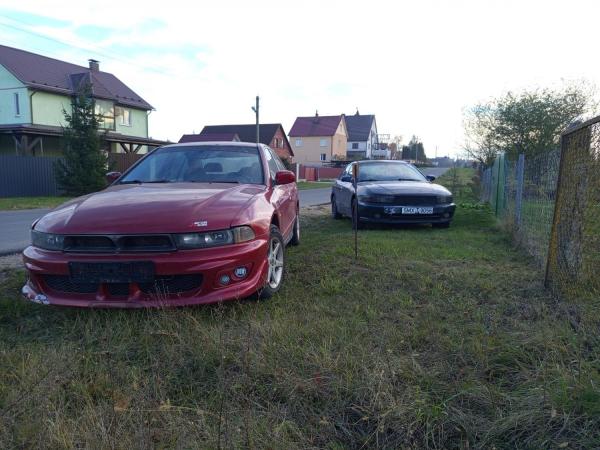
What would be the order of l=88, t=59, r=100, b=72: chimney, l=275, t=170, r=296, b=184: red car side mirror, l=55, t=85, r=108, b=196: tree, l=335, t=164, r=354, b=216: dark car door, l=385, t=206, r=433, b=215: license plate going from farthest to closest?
l=88, t=59, r=100, b=72: chimney → l=55, t=85, r=108, b=196: tree → l=335, t=164, r=354, b=216: dark car door → l=385, t=206, r=433, b=215: license plate → l=275, t=170, r=296, b=184: red car side mirror

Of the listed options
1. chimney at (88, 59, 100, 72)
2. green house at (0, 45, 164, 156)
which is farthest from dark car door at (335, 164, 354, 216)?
chimney at (88, 59, 100, 72)

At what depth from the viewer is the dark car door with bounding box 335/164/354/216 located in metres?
8.68

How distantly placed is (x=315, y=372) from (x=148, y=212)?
1738 millimetres

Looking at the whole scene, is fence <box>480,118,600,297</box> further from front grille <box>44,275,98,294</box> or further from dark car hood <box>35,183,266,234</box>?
front grille <box>44,275,98,294</box>

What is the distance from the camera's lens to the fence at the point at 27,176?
19.5 meters

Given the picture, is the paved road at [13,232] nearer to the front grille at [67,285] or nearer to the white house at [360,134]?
the front grille at [67,285]

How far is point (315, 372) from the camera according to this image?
8.31 ft

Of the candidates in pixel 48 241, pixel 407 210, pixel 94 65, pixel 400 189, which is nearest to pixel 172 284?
pixel 48 241

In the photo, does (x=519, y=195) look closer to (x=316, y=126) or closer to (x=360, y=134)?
(x=316, y=126)

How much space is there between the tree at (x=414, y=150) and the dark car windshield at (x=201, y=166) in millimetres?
95832

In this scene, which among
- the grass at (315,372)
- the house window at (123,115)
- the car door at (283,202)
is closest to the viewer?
the grass at (315,372)

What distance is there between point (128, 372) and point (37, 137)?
26256 millimetres

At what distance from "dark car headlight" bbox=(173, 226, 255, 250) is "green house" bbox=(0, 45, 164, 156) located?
2156cm

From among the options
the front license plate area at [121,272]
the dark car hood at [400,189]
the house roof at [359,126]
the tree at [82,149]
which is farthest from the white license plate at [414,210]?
the house roof at [359,126]
